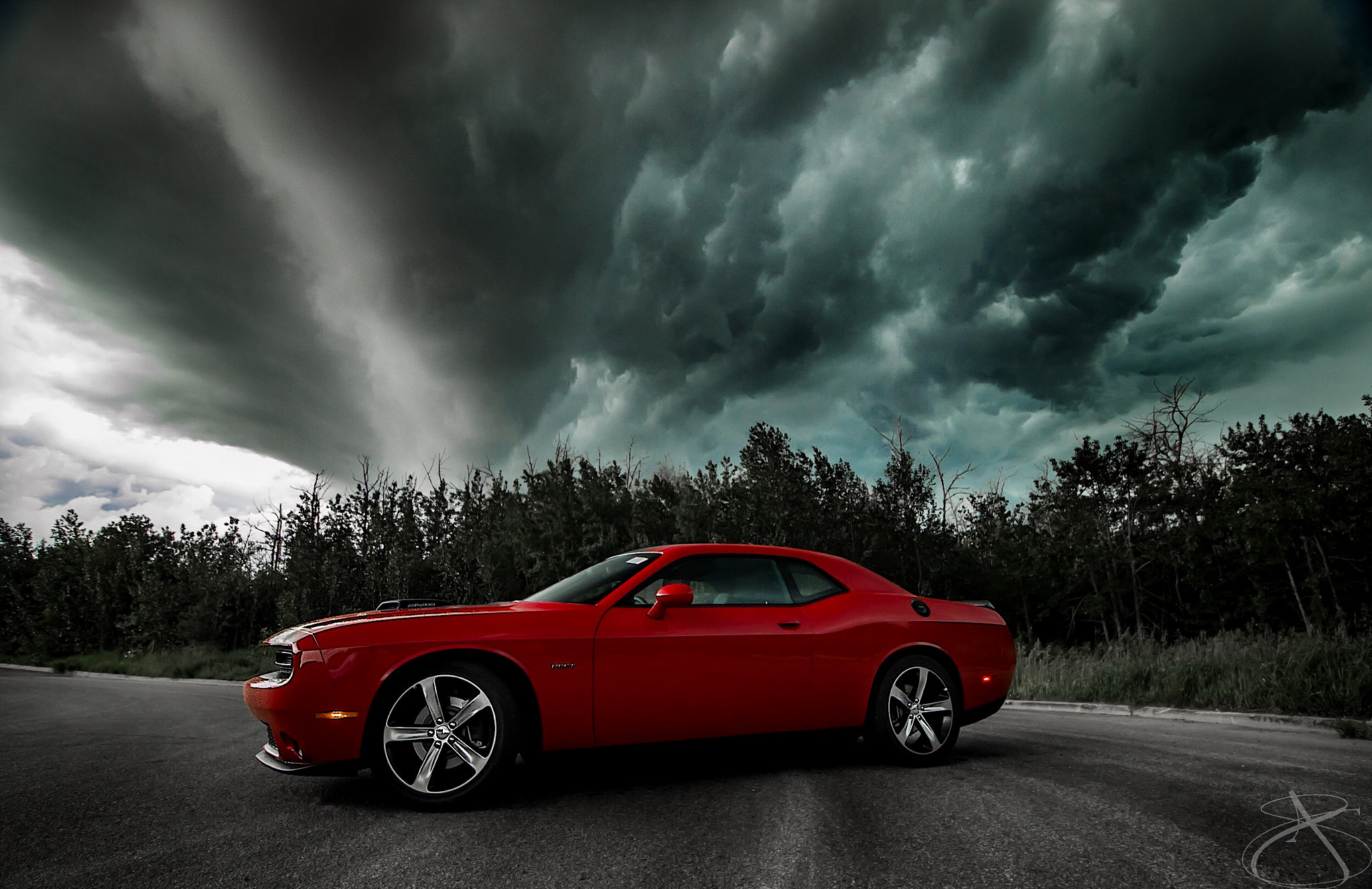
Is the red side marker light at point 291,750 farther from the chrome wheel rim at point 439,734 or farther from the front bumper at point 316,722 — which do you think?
the chrome wheel rim at point 439,734

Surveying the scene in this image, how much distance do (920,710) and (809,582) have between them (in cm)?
109

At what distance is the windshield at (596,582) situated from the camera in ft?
14.4

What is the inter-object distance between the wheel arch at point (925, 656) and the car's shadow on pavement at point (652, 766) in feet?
0.96

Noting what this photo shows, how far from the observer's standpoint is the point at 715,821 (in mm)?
3371

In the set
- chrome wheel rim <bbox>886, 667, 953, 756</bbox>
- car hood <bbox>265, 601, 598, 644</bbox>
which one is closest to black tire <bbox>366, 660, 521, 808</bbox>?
car hood <bbox>265, 601, 598, 644</bbox>

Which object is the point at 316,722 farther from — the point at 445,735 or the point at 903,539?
the point at 903,539

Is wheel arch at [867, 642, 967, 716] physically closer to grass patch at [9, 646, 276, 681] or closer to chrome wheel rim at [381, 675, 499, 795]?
chrome wheel rim at [381, 675, 499, 795]

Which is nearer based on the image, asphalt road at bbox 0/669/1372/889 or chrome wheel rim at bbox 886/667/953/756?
asphalt road at bbox 0/669/1372/889

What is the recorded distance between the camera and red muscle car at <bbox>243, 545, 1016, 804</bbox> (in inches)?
143

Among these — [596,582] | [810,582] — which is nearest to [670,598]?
[596,582]

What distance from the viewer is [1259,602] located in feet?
84.1

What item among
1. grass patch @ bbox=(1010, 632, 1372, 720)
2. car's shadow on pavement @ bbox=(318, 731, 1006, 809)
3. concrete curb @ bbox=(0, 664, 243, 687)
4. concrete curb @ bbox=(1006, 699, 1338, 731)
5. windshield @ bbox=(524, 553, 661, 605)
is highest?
windshield @ bbox=(524, 553, 661, 605)

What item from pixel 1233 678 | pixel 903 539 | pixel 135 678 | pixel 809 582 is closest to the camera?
pixel 809 582

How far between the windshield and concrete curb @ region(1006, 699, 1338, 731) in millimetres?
6870
